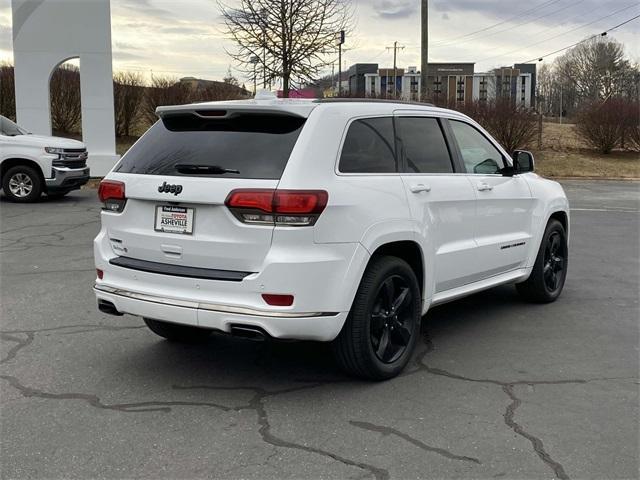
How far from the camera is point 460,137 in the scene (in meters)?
5.61

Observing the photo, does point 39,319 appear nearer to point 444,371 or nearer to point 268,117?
point 268,117

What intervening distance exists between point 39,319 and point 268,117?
3.03 metres

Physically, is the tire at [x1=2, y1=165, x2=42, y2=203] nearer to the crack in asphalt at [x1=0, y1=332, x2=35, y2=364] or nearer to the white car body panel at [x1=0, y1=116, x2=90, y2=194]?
the white car body panel at [x1=0, y1=116, x2=90, y2=194]

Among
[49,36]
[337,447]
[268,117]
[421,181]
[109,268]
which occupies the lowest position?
[337,447]

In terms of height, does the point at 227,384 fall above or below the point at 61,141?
below

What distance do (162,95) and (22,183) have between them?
13896mm

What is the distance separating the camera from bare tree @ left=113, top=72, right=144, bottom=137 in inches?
1078

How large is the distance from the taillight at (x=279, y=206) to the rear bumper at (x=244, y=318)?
20.1 inches

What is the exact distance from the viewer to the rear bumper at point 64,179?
14.6 metres

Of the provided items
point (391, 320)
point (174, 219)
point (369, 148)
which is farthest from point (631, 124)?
point (174, 219)

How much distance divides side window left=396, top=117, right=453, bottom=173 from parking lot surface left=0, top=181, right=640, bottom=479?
1.35 m

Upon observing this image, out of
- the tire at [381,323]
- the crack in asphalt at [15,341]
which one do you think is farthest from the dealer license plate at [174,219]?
the crack in asphalt at [15,341]

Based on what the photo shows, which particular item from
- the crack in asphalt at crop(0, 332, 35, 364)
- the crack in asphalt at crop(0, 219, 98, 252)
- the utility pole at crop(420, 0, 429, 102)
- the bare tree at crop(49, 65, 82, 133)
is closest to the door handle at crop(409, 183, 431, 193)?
the crack in asphalt at crop(0, 332, 35, 364)

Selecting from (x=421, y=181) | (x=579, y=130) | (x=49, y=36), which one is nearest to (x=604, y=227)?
(x=421, y=181)
